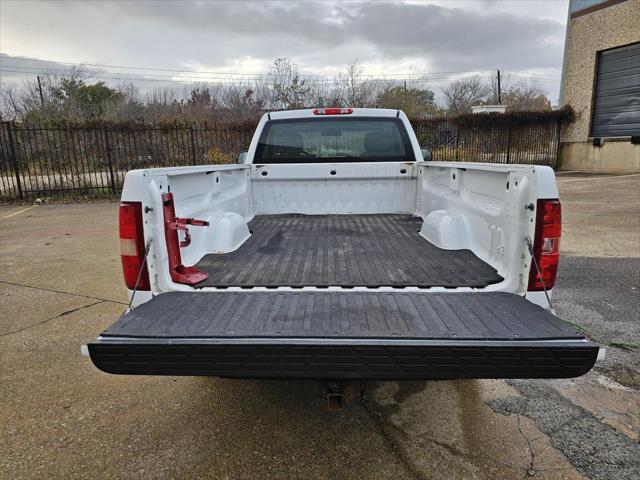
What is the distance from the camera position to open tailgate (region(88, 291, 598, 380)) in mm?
1662

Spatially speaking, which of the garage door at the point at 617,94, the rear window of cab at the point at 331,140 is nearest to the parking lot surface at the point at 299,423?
the rear window of cab at the point at 331,140

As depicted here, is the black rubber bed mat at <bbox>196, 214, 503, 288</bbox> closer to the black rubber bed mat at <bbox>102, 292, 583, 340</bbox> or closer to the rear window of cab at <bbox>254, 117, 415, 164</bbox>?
the black rubber bed mat at <bbox>102, 292, 583, 340</bbox>

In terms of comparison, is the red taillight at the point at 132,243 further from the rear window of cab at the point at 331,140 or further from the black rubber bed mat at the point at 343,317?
the rear window of cab at the point at 331,140

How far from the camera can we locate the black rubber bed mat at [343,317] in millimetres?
1745

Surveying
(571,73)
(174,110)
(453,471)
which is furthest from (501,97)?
(453,471)

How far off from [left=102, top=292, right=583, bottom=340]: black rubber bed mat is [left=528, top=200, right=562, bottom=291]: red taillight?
0.50ft

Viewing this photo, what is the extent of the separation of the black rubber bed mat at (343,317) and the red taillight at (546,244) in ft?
0.50

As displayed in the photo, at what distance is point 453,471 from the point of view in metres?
2.25

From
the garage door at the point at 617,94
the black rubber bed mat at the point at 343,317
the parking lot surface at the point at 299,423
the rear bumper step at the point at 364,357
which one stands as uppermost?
the garage door at the point at 617,94

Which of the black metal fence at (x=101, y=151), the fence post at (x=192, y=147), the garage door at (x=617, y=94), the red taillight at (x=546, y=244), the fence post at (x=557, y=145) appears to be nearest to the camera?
the red taillight at (x=546, y=244)

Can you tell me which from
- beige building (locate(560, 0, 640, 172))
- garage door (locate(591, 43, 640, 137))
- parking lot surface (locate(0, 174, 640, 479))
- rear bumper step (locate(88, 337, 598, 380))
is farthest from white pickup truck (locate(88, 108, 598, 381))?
beige building (locate(560, 0, 640, 172))

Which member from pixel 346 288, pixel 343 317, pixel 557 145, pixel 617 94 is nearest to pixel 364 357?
pixel 343 317

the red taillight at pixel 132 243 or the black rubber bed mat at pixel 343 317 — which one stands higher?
the red taillight at pixel 132 243

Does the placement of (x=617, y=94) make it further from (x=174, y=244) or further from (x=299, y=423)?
(x=174, y=244)
